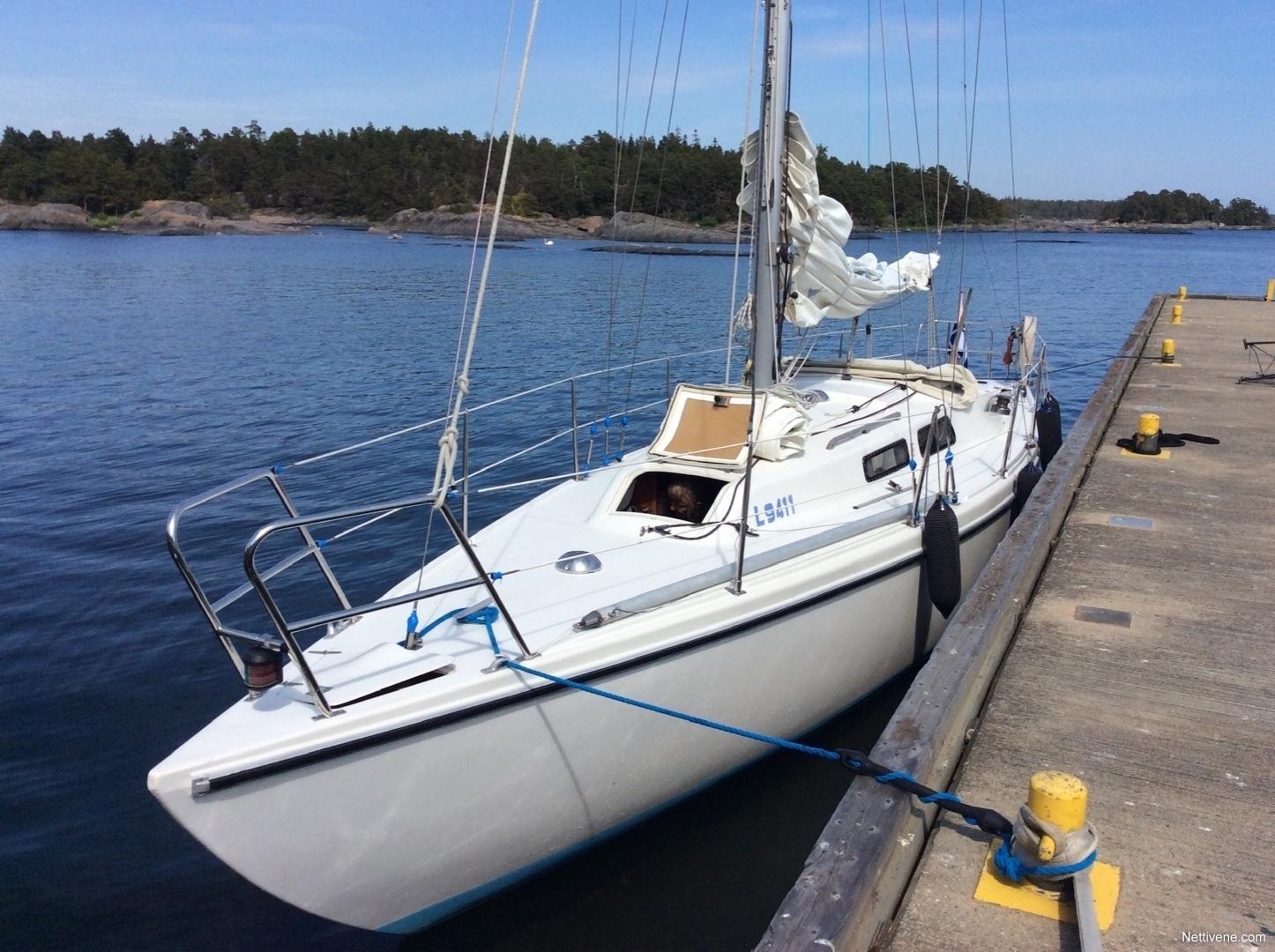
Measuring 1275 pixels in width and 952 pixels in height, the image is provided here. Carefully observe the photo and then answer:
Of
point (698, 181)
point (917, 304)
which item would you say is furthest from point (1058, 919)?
point (698, 181)

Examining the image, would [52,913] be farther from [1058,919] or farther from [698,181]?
[698,181]

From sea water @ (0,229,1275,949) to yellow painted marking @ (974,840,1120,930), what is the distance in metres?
2.26

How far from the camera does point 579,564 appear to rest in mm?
6109

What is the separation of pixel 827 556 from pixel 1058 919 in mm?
3048

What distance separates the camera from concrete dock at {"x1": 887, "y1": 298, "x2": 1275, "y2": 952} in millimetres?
3514

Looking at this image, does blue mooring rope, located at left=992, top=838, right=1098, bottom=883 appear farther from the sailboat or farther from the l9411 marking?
the l9411 marking

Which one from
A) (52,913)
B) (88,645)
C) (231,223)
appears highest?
(231,223)

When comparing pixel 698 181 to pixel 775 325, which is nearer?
pixel 775 325

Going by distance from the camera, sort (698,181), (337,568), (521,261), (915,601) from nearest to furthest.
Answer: (915,601)
(337,568)
(521,261)
(698,181)

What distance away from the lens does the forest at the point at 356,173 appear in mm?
109438

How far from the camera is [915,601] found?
23.3 ft

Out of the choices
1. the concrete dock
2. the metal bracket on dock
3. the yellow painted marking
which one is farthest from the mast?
the metal bracket on dock

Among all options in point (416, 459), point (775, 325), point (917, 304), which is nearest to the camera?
point (775, 325)

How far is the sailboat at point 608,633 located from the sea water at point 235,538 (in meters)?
0.46
